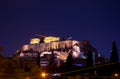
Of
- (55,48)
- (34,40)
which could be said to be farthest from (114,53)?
(34,40)

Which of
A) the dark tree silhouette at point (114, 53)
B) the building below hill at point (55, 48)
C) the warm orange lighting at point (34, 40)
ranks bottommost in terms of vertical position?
the dark tree silhouette at point (114, 53)

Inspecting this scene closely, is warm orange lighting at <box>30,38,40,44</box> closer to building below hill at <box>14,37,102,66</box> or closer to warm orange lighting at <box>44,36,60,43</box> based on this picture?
building below hill at <box>14,37,102,66</box>

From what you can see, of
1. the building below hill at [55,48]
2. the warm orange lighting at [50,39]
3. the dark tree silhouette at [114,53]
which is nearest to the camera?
the dark tree silhouette at [114,53]

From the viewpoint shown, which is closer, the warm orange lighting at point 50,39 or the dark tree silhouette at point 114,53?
the dark tree silhouette at point 114,53

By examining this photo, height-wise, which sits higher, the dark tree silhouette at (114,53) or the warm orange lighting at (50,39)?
the warm orange lighting at (50,39)

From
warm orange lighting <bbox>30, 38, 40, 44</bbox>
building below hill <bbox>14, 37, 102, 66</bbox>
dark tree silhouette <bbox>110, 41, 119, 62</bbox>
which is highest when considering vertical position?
warm orange lighting <bbox>30, 38, 40, 44</bbox>

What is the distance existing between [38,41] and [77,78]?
284 feet

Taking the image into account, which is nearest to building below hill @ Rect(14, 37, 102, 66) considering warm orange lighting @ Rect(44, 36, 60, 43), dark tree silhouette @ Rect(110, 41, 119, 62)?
warm orange lighting @ Rect(44, 36, 60, 43)

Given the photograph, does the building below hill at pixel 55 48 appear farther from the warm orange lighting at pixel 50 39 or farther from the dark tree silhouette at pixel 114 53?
the dark tree silhouette at pixel 114 53

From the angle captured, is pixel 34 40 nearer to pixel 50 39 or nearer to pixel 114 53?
pixel 50 39

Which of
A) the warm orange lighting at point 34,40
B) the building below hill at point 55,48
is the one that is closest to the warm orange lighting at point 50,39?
the building below hill at point 55,48

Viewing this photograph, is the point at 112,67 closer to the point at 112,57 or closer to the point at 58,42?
the point at 112,57

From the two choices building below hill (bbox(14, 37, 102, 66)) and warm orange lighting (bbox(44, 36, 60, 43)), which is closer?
building below hill (bbox(14, 37, 102, 66))

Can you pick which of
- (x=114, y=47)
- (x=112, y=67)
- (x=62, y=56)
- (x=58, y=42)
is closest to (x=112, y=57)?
(x=114, y=47)
